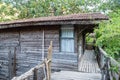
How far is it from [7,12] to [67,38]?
1659cm

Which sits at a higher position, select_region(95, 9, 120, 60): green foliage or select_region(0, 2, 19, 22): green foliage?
select_region(0, 2, 19, 22): green foliage

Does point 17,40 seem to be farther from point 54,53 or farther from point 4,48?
point 54,53

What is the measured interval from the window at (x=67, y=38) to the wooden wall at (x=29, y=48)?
26 cm

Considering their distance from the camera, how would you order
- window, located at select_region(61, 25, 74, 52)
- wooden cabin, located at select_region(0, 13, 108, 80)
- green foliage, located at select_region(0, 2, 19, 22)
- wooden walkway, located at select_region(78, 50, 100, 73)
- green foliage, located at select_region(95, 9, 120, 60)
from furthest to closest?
green foliage, located at select_region(0, 2, 19, 22) < wooden walkway, located at select_region(78, 50, 100, 73) < window, located at select_region(61, 25, 74, 52) < wooden cabin, located at select_region(0, 13, 108, 80) < green foliage, located at select_region(95, 9, 120, 60)

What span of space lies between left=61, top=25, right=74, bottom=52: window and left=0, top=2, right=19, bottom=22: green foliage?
16026 mm

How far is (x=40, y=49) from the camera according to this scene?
9641 mm

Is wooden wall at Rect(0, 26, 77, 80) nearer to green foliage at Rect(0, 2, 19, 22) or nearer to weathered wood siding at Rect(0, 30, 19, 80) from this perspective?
weathered wood siding at Rect(0, 30, 19, 80)

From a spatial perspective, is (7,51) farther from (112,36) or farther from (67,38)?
(112,36)

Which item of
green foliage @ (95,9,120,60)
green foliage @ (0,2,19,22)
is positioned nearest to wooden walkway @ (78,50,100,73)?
green foliage @ (95,9,120,60)

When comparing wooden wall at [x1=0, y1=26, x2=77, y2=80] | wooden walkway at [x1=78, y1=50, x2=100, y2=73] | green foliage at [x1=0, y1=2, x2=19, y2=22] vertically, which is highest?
green foliage at [x1=0, y1=2, x2=19, y2=22]

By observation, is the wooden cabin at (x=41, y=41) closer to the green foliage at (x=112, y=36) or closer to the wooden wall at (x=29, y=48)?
the wooden wall at (x=29, y=48)

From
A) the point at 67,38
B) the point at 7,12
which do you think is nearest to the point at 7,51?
the point at 67,38

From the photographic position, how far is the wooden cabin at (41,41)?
28.3 feet

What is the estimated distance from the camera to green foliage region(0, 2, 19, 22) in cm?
2291
